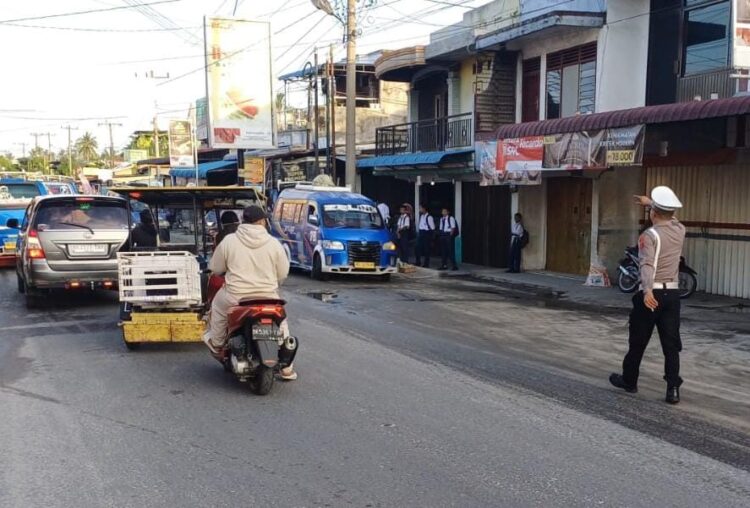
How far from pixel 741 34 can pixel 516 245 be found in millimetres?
9291

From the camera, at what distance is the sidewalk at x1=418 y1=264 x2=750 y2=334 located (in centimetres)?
1220

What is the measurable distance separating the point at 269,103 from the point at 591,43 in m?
15.0

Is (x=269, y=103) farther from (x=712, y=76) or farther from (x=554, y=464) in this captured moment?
(x=554, y=464)

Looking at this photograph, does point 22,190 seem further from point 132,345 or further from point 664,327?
point 664,327

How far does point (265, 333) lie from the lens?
6.38 meters

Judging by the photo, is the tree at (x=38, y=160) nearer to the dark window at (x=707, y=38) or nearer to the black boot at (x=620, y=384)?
the dark window at (x=707, y=38)

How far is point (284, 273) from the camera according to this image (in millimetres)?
6789

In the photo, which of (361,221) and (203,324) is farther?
(361,221)

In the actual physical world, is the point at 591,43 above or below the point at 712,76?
above

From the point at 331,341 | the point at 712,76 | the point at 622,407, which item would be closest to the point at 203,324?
the point at 331,341

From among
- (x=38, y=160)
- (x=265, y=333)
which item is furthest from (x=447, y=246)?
(x=38, y=160)

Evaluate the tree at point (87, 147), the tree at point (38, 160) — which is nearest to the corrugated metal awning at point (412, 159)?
the tree at point (38, 160)

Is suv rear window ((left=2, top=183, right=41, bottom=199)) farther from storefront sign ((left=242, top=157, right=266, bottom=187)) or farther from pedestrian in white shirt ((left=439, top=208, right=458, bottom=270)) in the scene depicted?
storefront sign ((left=242, top=157, right=266, bottom=187))

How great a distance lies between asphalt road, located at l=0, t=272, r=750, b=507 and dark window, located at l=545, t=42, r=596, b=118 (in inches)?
382
